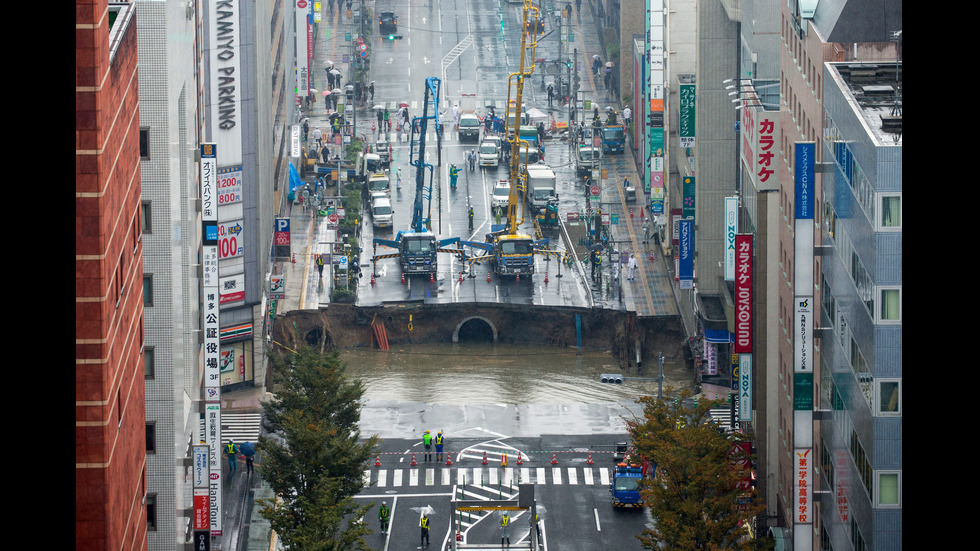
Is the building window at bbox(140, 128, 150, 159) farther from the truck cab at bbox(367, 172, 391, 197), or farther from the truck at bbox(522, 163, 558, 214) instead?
the truck cab at bbox(367, 172, 391, 197)

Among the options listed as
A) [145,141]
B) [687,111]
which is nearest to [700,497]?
[145,141]

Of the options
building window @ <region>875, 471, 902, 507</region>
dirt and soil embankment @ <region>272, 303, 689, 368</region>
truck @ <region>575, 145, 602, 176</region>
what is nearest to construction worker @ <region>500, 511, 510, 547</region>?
building window @ <region>875, 471, 902, 507</region>

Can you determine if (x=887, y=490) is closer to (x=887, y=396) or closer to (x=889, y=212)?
(x=887, y=396)

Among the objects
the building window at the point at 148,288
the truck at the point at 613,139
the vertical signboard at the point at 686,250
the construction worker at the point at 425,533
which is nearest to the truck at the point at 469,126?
the truck at the point at 613,139

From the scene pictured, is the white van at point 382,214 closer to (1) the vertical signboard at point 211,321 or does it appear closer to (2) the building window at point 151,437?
(1) the vertical signboard at point 211,321

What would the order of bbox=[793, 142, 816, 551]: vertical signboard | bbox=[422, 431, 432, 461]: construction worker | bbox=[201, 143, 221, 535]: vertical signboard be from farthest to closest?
1. bbox=[422, 431, 432, 461]: construction worker
2. bbox=[201, 143, 221, 535]: vertical signboard
3. bbox=[793, 142, 816, 551]: vertical signboard
